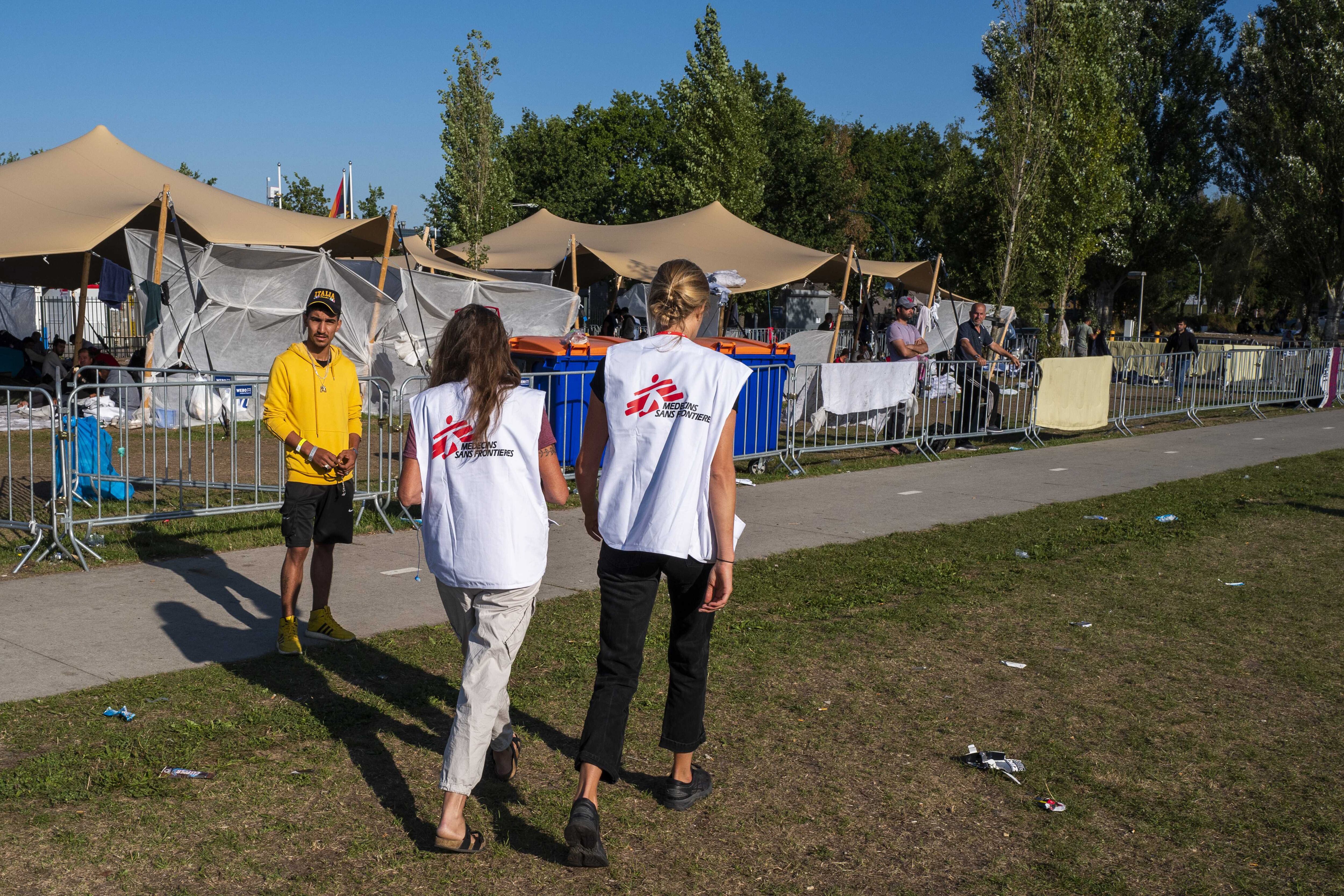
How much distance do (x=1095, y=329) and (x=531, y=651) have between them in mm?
34374

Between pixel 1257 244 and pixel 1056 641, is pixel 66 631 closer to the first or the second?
pixel 1056 641

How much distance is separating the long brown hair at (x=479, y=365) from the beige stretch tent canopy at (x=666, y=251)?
1313cm

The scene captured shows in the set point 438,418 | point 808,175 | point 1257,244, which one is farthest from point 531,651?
point 808,175

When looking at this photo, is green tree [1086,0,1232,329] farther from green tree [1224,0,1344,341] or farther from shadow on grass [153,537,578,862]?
shadow on grass [153,537,578,862]

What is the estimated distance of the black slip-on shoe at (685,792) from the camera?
3912 millimetres

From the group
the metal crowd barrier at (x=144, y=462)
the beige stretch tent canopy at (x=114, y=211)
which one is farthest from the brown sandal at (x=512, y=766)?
the beige stretch tent canopy at (x=114, y=211)

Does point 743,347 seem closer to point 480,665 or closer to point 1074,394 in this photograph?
point 1074,394

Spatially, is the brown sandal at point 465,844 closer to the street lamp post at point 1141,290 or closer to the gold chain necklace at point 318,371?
the gold chain necklace at point 318,371

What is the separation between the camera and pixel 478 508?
356cm

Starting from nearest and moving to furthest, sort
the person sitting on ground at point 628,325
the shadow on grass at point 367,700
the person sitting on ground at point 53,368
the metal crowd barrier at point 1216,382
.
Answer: the shadow on grass at point 367,700
the person sitting on ground at point 53,368
the metal crowd barrier at point 1216,382
the person sitting on ground at point 628,325

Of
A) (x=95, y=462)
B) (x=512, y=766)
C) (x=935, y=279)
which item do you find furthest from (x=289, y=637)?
(x=935, y=279)

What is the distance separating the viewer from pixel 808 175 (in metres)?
45.8

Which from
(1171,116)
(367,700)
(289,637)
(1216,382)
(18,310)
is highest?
(1171,116)

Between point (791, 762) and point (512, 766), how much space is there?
1091mm
